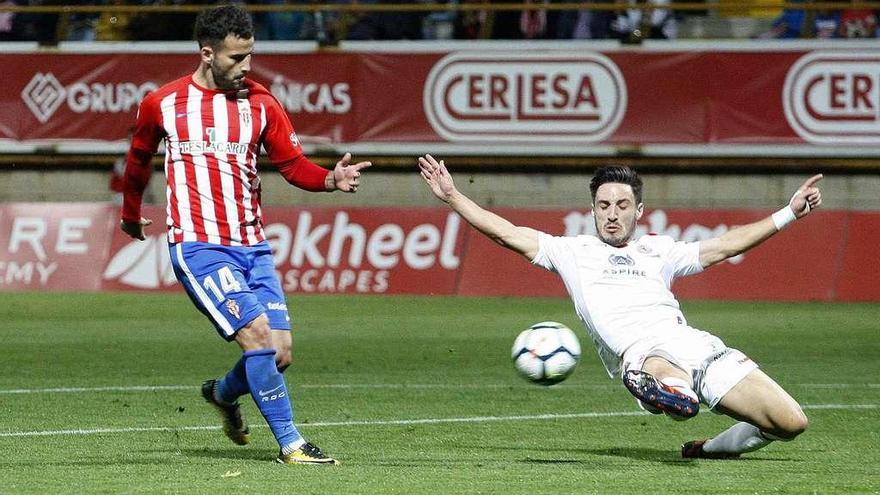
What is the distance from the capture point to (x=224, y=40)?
7617 mm

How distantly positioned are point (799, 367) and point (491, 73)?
9.75 metres

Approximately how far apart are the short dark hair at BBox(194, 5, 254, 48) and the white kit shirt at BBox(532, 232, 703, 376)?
187cm

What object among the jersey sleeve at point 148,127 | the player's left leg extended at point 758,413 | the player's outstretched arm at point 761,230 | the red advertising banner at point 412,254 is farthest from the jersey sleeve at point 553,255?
the red advertising banner at point 412,254

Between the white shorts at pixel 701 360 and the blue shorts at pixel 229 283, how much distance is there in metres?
1.75

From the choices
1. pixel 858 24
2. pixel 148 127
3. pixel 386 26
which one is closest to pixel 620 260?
pixel 148 127

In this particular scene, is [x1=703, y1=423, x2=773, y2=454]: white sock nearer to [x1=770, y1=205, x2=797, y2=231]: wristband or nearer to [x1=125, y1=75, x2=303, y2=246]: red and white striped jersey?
[x1=770, y1=205, x2=797, y2=231]: wristband

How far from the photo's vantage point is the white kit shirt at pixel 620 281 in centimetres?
804

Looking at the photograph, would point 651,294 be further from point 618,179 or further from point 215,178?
point 215,178

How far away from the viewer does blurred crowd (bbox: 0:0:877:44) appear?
21.2 metres

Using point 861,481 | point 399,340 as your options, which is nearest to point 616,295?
point 861,481

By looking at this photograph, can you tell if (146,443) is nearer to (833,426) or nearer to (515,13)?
(833,426)

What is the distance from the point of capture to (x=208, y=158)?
7.76 meters

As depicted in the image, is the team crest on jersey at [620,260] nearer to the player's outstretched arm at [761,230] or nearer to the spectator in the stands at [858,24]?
the player's outstretched arm at [761,230]

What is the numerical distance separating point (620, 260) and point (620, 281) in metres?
0.11
